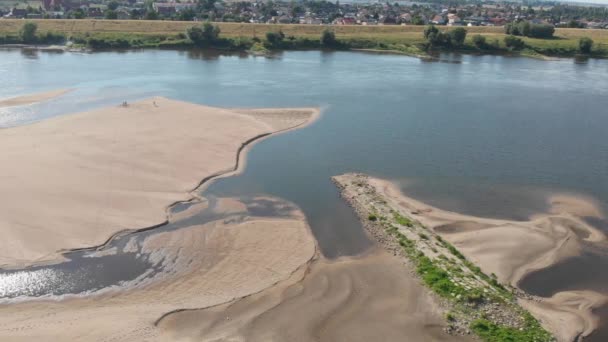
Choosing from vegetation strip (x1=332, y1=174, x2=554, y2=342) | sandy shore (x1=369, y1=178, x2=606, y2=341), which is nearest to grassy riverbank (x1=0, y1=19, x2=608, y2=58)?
sandy shore (x1=369, y1=178, x2=606, y2=341)

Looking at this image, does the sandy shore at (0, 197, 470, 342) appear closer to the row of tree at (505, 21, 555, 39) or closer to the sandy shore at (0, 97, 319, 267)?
the sandy shore at (0, 97, 319, 267)

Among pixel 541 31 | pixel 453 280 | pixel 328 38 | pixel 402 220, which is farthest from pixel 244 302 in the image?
pixel 541 31

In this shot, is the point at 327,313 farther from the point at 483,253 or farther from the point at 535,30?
the point at 535,30

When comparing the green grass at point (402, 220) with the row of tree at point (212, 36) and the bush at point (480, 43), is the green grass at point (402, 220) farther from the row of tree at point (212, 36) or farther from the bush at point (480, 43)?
the bush at point (480, 43)

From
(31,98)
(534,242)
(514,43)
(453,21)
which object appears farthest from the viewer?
(453,21)

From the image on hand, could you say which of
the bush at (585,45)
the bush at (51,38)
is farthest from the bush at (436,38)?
the bush at (51,38)

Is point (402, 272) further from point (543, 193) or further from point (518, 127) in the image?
point (518, 127)

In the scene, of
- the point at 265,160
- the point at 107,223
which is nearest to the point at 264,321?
the point at 107,223
